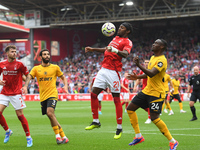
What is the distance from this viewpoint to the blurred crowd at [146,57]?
3742cm

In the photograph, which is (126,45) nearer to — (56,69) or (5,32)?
(56,69)

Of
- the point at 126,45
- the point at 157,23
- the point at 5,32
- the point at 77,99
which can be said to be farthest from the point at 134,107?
the point at 5,32

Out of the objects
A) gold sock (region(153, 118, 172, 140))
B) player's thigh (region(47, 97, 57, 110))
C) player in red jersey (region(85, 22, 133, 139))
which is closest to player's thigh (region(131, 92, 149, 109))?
gold sock (region(153, 118, 172, 140))

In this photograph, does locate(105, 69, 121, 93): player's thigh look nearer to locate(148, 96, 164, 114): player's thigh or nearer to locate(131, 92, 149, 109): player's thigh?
locate(131, 92, 149, 109): player's thigh

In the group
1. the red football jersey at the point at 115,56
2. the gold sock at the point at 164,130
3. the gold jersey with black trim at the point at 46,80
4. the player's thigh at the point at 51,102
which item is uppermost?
the red football jersey at the point at 115,56

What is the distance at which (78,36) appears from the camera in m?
52.2

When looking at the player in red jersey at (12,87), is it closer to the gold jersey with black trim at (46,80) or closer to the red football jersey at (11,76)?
the red football jersey at (11,76)

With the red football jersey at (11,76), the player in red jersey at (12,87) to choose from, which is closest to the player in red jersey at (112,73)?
the player in red jersey at (12,87)

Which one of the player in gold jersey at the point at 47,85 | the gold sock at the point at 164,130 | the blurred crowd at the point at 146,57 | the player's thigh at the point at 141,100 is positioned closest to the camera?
the gold sock at the point at 164,130

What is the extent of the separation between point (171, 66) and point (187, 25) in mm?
9297

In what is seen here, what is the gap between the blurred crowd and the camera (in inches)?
1473

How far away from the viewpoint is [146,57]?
4159 cm

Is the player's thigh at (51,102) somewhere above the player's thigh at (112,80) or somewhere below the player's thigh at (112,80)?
below

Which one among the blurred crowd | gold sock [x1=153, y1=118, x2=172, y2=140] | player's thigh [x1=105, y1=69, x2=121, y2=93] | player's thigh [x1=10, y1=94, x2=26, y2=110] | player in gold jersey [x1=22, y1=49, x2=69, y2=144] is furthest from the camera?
the blurred crowd
